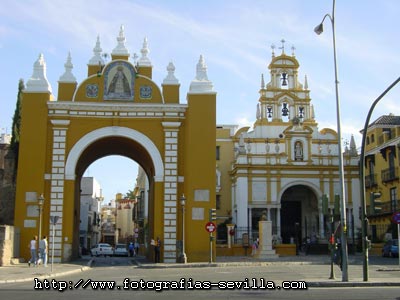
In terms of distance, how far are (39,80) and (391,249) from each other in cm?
2504

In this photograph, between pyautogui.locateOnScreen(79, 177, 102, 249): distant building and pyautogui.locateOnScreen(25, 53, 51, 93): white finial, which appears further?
pyautogui.locateOnScreen(79, 177, 102, 249): distant building

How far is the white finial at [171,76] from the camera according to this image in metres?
33.7

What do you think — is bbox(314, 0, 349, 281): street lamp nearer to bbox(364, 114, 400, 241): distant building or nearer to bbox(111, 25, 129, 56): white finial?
bbox(111, 25, 129, 56): white finial

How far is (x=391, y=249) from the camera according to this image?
38.8 metres

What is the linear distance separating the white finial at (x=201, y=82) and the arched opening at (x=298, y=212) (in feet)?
81.2

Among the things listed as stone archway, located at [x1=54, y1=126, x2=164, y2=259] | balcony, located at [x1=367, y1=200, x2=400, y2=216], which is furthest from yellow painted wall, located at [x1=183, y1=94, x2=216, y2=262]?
balcony, located at [x1=367, y1=200, x2=400, y2=216]

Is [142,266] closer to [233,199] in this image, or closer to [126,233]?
[233,199]

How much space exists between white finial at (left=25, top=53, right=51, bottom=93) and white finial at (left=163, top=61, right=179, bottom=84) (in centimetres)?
671

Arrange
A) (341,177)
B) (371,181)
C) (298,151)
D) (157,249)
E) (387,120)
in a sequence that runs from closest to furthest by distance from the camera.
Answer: (341,177), (157,249), (371,181), (387,120), (298,151)

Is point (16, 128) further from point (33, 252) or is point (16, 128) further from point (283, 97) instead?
point (283, 97)

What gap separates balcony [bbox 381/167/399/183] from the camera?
153 feet

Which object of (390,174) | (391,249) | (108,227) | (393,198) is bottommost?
(391,249)

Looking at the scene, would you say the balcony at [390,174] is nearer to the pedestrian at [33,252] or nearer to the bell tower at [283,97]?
the bell tower at [283,97]

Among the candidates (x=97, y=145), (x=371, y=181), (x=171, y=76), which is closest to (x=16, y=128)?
(x=97, y=145)
